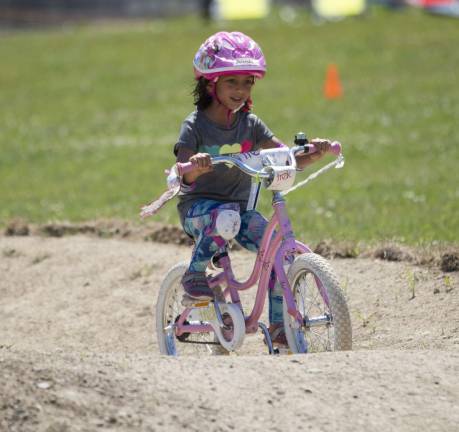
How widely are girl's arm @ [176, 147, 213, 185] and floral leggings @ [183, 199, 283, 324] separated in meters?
0.21

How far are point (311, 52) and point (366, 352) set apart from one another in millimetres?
21014

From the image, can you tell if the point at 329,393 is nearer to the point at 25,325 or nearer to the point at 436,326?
the point at 436,326

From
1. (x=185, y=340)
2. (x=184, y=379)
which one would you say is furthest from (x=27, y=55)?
(x=184, y=379)

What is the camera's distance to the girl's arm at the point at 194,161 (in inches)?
223

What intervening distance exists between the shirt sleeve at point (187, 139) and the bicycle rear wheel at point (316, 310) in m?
0.94

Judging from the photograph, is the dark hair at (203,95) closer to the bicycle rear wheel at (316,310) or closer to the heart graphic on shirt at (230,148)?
the heart graphic on shirt at (230,148)

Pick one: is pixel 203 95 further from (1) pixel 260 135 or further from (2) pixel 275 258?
(2) pixel 275 258

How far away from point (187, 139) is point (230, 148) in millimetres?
290

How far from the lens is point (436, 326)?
6.92 metres

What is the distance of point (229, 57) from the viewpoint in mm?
6152

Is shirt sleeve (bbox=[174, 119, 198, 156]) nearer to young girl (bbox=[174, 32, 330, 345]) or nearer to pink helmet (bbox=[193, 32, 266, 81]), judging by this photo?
young girl (bbox=[174, 32, 330, 345])

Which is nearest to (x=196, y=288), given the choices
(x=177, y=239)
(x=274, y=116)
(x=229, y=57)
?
(x=229, y=57)

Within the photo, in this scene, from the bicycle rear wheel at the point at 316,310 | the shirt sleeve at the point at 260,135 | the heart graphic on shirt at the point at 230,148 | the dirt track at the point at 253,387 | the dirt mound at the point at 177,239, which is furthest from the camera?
the dirt mound at the point at 177,239

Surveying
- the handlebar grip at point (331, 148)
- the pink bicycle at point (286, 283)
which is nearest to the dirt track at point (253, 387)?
the pink bicycle at point (286, 283)
